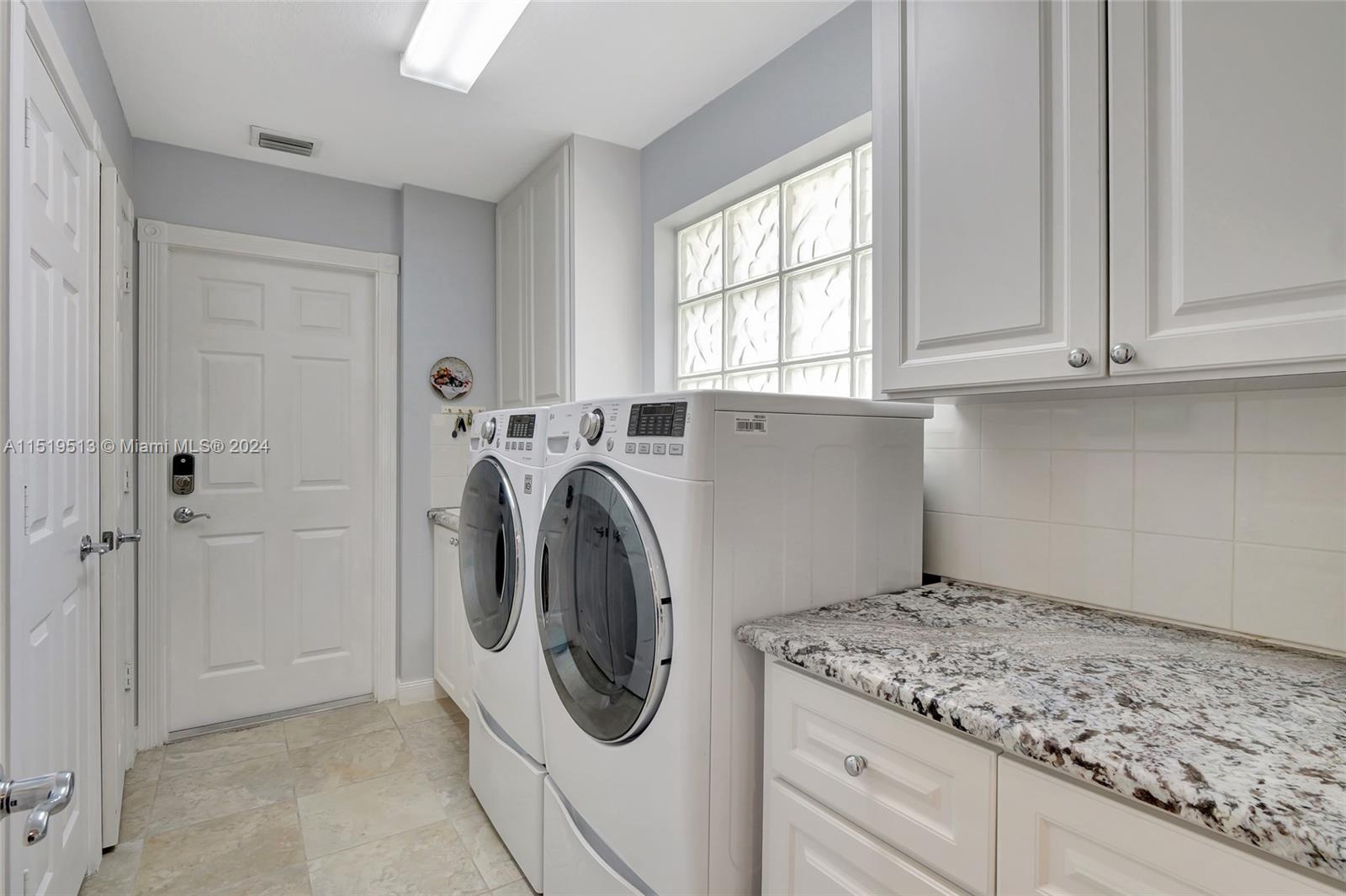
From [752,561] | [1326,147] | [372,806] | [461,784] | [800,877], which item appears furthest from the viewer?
[461,784]

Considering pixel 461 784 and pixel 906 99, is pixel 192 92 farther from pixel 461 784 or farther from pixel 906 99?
pixel 461 784

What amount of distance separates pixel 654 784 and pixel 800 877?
0.30 m

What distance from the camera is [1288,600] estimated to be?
1119 millimetres

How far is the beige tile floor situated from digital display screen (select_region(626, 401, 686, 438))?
1380 mm

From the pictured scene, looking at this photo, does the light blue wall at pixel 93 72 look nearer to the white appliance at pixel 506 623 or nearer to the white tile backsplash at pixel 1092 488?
the white appliance at pixel 506 623

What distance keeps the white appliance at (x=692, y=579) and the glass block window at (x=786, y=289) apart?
512mm

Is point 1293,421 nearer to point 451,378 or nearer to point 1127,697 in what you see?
point 1127,697

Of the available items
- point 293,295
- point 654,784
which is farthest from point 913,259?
point 293,295

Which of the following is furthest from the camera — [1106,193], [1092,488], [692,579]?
[1092,488]

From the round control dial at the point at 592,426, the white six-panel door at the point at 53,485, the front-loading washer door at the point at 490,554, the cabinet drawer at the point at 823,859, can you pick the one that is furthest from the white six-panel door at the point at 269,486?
the cabinet drawer at the point at 823,859

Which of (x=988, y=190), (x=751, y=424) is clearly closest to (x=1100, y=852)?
(x=751, y=424)

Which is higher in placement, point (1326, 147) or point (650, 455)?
point (1326, 147)

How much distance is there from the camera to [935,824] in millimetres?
889

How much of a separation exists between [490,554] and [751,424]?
111 cm
